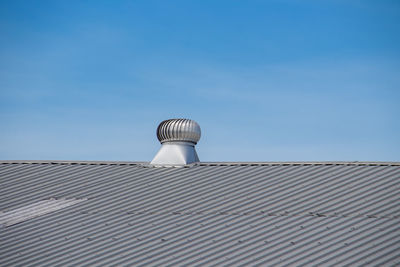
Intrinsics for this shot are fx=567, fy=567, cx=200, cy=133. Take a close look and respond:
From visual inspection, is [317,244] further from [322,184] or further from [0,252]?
[0,252]

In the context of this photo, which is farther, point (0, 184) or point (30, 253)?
point (0, 184)

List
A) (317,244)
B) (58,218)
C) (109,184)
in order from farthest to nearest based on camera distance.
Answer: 1. (109,184)
2. (58,218)
3. (317,244)

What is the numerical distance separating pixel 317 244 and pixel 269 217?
2.91m

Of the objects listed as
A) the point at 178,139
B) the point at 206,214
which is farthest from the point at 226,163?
the point at 206,214

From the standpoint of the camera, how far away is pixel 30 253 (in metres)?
18.5

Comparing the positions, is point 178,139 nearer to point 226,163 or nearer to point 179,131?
point 179,131

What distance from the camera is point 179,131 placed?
2880cm

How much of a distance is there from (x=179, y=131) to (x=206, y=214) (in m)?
8.87

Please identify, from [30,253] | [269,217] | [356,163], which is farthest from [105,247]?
[356,163]

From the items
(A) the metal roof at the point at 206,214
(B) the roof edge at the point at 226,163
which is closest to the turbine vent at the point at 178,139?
(B) the roof edge at the point at 226,163

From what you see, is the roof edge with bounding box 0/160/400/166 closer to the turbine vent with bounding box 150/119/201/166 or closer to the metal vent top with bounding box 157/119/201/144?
the turbine vent with bounding box 150/119/201/166

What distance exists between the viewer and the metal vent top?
28828 mm

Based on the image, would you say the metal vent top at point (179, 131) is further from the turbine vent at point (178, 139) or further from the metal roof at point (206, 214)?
the metal roof at point (206, 214)

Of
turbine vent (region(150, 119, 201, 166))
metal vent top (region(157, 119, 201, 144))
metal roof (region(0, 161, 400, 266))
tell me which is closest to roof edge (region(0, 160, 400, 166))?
metal roof (region(0, 161, 400, 266))
